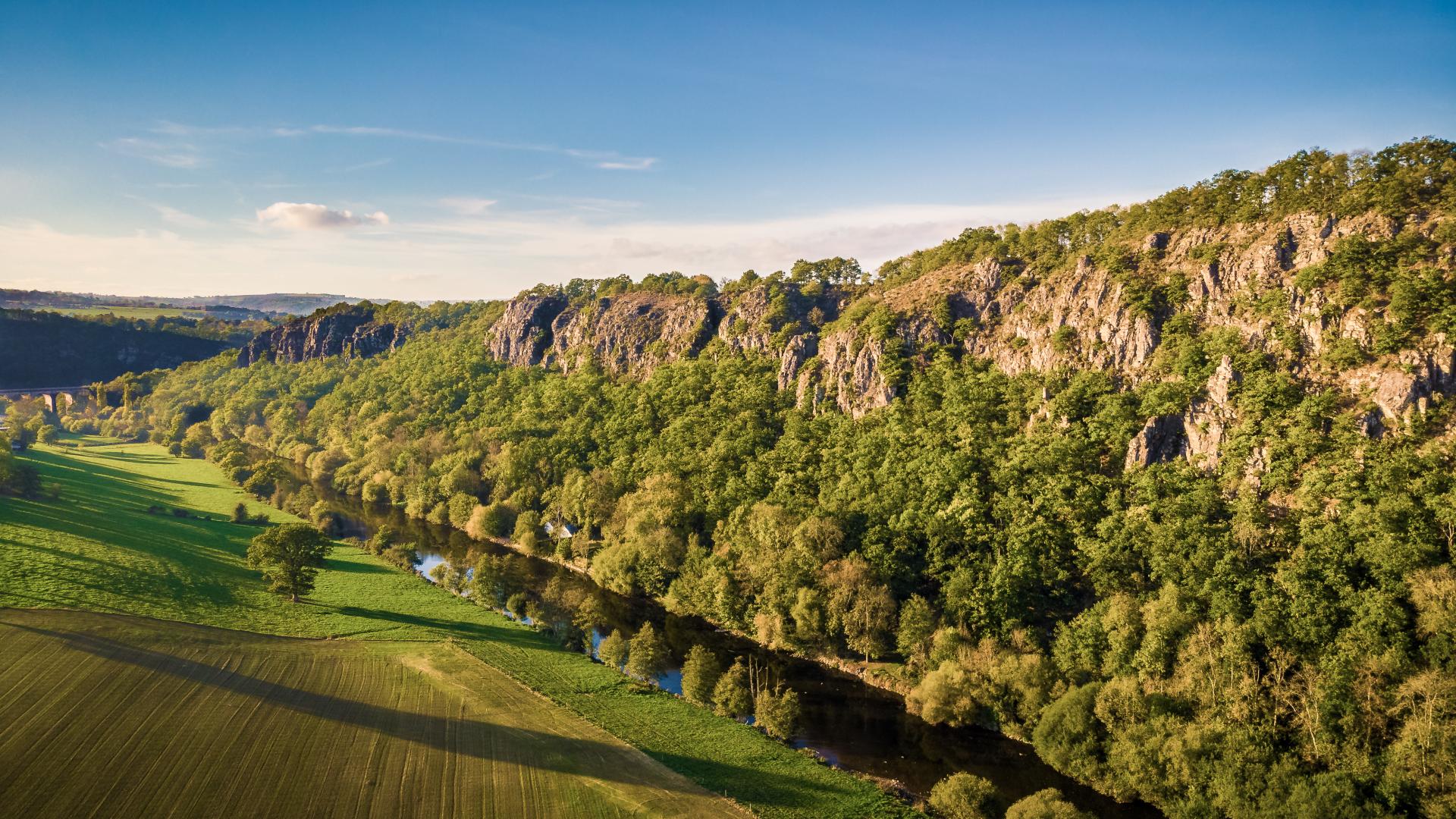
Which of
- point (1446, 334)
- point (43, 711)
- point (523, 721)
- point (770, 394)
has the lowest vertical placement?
point (523, 721)

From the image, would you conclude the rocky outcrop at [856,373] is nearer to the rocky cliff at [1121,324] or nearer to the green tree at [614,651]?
the rocky cliff at [1121,324]

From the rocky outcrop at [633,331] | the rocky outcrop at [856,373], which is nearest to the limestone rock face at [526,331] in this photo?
the rocky outcrop at [633,331]

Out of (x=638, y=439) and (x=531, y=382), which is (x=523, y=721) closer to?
(x=638, y=439)

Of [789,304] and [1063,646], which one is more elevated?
[789,304]

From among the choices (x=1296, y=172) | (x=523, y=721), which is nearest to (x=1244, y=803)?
(x=523, y=721)

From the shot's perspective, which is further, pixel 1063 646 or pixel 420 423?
pixel 420 423

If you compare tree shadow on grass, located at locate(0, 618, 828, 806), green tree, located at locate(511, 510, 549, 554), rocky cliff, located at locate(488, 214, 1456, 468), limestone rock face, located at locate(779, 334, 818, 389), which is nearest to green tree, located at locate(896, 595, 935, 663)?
tree shadow on grass, located at locate(0, 618, 828, 806)

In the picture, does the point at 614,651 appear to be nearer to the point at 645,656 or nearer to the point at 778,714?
the point at 645,656
